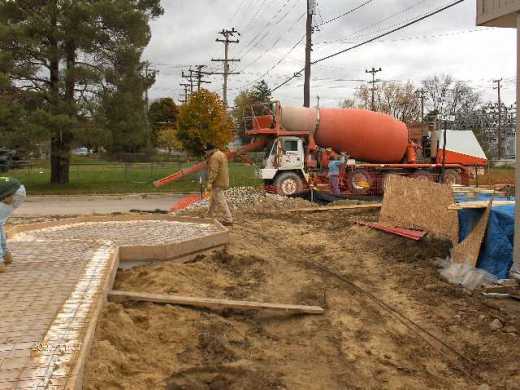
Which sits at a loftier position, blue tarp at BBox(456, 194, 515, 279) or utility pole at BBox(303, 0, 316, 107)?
utility pole at BBox(303, 0, 316, 107)

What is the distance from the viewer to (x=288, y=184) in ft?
61.8

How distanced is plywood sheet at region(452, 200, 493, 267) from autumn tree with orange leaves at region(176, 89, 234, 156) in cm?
2436

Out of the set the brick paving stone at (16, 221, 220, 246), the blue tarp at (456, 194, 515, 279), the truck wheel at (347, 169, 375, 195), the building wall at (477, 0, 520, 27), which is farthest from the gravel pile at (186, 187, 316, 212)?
the building wall at (477, 0, 520, 27)

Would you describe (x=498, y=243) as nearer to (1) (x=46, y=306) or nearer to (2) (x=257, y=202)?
(1) (x=46, y=306)

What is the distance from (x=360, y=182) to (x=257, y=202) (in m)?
4.55

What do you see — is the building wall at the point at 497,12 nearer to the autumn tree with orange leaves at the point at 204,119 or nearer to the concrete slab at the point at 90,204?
the concrete slab at the point at 90,204

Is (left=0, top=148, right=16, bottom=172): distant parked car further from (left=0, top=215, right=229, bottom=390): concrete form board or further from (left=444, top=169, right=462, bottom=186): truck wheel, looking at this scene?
(left=0, top=215, right=229, bottom=390): concrete form board

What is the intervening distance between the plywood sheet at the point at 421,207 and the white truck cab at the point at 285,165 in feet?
27.2

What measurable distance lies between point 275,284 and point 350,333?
1910 mm

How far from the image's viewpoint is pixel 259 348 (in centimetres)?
506

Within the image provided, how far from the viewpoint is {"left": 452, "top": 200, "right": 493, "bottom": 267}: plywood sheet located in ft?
24.9

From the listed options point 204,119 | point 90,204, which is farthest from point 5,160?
point 90,204

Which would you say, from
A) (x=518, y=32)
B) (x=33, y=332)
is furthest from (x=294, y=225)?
(x=33, y=332)

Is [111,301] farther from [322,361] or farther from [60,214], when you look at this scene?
[60,214]
